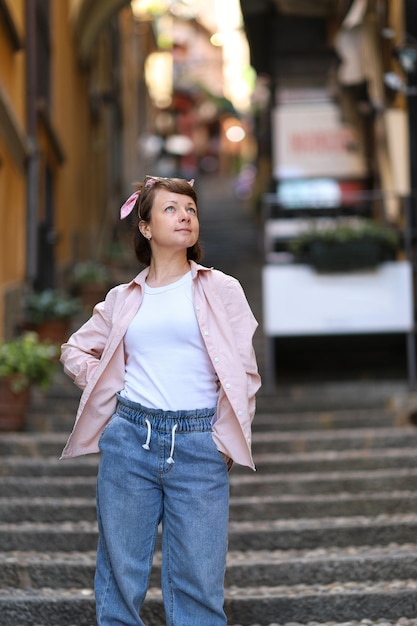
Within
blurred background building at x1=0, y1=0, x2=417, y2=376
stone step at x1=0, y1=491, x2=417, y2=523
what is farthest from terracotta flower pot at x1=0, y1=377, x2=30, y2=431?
blurred background building at x1=0, y1=0, x2=417, y2=376

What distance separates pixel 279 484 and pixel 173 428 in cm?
319

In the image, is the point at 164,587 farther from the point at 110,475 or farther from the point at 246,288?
the point at 246,288

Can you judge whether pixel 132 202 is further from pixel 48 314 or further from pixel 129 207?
pixel 48 314

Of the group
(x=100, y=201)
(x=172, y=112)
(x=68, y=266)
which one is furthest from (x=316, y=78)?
(x=172, y=112)

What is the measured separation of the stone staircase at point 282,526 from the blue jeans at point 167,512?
1043 millimetres

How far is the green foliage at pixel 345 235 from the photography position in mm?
9922

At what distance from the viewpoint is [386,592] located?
457 cm

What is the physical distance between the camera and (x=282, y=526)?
5824 millimetres

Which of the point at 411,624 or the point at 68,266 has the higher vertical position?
the point at 68,266

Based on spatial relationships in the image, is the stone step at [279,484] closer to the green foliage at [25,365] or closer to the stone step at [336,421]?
the green foliage at [25,365]

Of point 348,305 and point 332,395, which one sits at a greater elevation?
A: point 348,305

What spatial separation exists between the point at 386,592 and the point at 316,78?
10898 millimetres

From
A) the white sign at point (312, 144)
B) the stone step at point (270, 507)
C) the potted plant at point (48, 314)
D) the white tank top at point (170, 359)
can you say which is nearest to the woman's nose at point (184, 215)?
the white tank top at point (170, 359)

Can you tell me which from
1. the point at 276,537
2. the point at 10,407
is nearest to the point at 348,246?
the point at 10,407
